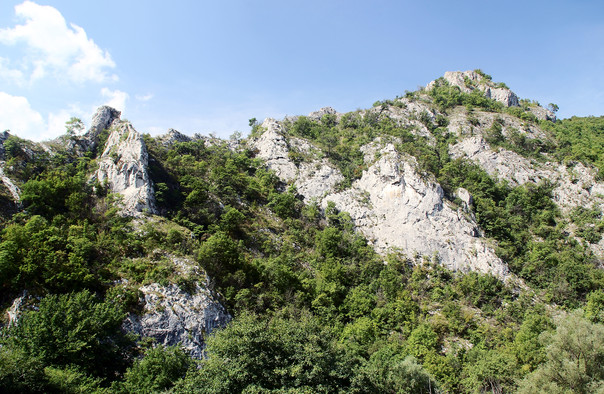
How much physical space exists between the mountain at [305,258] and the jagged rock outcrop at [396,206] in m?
0.33

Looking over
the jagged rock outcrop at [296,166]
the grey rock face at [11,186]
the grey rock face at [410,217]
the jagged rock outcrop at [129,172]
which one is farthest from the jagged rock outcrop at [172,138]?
the grey rock face at [410,217]

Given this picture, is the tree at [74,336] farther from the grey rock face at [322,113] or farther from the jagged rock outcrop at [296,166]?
the grey rock face at [322,113]

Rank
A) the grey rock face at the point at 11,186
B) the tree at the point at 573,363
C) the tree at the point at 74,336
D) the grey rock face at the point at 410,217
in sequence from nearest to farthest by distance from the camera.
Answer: the tree at the point at 74,336 → the tree at the point at 573,363 → the grey rock face at the point at 11,186 → the grey rock face at the point at 410,217

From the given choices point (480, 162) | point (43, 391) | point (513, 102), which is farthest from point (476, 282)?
point (513, 102)

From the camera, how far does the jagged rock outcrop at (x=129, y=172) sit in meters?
39.7

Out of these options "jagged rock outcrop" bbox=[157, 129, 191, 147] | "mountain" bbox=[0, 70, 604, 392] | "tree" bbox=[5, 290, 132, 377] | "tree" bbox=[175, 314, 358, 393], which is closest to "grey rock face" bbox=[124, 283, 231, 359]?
"mountain" bbox=[0, 70, 604, 392]

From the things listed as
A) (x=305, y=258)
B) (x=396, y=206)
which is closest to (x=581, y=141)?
(x=396, y=206)

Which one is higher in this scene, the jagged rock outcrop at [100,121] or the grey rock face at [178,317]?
the jagged rock outcrop at [100,121]

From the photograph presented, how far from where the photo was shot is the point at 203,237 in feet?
135

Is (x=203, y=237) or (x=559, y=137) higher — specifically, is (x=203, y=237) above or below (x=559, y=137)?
below

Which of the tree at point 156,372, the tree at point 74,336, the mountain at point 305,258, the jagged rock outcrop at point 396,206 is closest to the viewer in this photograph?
the tree at point 156,372

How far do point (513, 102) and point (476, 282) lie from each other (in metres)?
91.6

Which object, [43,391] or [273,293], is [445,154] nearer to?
[273,293]

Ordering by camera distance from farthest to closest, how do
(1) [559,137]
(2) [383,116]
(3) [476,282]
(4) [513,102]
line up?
1. (4) [513,102]
2. (2) [383,116]
3. (1) [559,137]
4. (3) [476,282]
